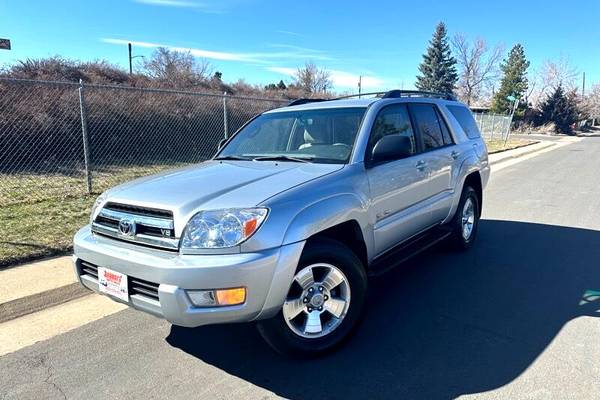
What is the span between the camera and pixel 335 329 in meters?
3.19

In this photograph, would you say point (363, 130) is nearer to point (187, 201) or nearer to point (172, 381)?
point (187, 201)

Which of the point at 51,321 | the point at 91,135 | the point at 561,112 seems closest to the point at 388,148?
the point at 51,321

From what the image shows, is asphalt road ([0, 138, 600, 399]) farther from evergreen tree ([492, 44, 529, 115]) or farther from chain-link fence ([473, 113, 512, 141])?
evergreen tree ([492, 44, 529, 115])

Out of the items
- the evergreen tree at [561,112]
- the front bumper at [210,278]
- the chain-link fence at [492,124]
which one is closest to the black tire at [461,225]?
the front bumper at [210,278]

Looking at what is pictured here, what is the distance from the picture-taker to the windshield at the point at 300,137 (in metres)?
3.75

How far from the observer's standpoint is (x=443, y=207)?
15.9 feet

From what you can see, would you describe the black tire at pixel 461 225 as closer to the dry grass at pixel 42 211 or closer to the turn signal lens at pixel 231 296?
the turn signal lens at pixel 231 296

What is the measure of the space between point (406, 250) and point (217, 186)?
195cm

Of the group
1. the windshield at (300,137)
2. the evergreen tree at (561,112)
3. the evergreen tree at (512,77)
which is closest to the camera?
the windshield at (300,137)

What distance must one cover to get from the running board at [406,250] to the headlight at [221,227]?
1.30 metres

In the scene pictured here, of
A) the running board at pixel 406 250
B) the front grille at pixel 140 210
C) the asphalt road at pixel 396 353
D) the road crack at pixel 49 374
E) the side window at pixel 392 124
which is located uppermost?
the side window at pixel 392 124

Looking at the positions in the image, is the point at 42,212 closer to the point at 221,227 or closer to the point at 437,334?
the point at 221,227

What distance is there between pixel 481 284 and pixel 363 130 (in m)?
2.04

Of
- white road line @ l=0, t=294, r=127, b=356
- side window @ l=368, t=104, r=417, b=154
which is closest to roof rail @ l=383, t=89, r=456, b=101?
side window @ l=368, t=104, r=417, b=154
